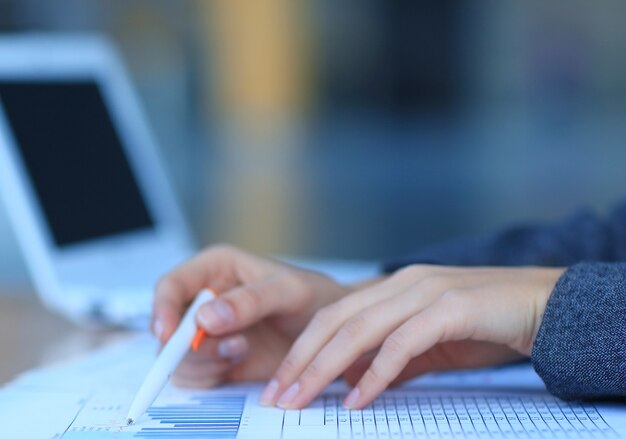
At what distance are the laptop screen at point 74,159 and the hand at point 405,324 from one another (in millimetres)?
585

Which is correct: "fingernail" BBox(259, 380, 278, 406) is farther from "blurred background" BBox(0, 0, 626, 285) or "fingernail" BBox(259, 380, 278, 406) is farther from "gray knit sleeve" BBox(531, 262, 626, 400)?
"blurred background" BBox(0, 0, 626, 285)

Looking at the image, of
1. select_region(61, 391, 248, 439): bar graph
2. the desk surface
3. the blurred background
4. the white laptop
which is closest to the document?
select_region(61, 391, 248, 439): bar graph

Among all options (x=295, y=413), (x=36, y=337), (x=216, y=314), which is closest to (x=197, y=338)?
(x=216, y=314)

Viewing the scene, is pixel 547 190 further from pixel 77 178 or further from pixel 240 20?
pixel 77 178

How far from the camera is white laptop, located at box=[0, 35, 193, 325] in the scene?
4.23ft

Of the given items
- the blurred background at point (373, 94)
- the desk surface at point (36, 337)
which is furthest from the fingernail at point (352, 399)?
the blurred background at point (373, 94)

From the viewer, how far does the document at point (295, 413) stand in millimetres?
740

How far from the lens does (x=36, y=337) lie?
1.25m

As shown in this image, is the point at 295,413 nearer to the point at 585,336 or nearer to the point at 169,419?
the point at 169,419

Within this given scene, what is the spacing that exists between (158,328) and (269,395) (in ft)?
0.50

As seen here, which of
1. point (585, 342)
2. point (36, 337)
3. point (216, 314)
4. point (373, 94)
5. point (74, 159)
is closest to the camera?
point (585, 342)

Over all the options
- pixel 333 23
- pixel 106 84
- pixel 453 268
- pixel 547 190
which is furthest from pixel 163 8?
pixel 453 268

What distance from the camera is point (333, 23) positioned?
36.8ft

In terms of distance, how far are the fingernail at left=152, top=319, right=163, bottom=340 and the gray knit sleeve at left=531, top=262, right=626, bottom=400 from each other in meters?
0.34
